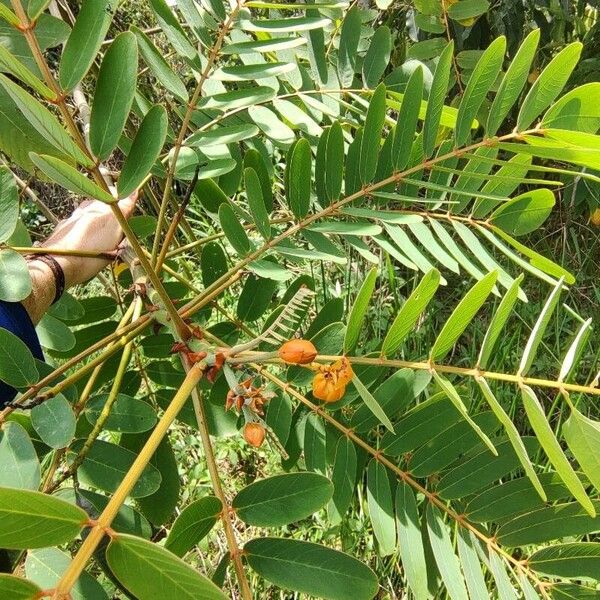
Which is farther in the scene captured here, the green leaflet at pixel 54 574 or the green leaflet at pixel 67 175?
the green leaflet at pixel 54 574

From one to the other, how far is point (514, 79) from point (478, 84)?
0.15 ft

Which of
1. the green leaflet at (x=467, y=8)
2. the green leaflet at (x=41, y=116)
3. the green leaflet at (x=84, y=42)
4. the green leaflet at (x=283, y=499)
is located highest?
the green leaflet at (x=467, y=8)

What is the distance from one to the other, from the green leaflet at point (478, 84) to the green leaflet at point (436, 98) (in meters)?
0.03

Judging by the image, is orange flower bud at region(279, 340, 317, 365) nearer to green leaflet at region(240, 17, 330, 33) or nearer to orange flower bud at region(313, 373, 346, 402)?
orange flower bud at region(313, 373, 346, 402)

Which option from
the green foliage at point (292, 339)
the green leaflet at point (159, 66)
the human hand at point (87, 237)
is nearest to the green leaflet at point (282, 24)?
the green foliage at point (292, 339)

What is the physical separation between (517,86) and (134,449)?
84 cm

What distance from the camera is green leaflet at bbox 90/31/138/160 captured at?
0.67 metres

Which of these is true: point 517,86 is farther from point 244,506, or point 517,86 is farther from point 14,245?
point 14,245

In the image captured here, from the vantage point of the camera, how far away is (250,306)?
47.6 inches

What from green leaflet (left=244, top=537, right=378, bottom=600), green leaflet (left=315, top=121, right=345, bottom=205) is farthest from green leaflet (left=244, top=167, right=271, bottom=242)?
green leaflet (left=244, top=537, right=378, bottom=600)

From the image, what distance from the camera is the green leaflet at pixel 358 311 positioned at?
2.52ft

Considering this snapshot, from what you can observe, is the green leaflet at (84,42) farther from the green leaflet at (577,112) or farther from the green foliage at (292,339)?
the green leaflet at (577,112)

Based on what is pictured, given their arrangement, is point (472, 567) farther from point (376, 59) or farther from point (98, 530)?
point (376, 59)

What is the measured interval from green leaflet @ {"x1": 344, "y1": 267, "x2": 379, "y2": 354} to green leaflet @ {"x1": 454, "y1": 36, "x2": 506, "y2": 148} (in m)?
A: 0.25
